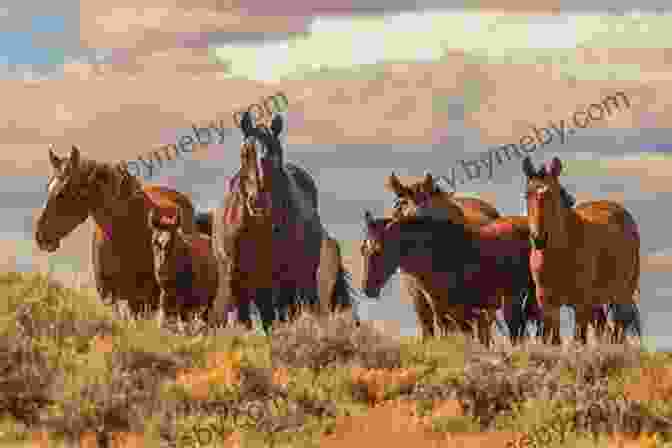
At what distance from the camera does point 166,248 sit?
17984 millimetres

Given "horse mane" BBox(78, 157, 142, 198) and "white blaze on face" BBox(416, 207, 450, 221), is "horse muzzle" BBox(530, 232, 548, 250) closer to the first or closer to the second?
"white blaze on face" BBox(416, 207, 450, 221)

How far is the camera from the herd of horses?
1808cm

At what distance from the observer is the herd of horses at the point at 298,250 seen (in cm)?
1808

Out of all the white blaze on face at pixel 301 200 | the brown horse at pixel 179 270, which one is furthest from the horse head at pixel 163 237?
the white blaze on face at pixel 301 200

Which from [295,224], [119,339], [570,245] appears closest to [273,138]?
[295,224]

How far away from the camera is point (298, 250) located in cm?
1853

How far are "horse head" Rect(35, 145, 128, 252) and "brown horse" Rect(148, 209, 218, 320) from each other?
926 mm

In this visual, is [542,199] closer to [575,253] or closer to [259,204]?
[575,253]

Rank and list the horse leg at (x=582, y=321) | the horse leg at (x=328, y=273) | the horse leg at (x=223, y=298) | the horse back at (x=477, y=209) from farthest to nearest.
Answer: the horse leg at (x=328, y=273) → the horse back at (x=477, y=209) → the horse leg at (x=582, y=321) → the horse leg at (x=223, y=298)

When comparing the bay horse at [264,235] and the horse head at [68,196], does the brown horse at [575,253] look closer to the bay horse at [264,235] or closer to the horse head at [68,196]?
the bay horse at [264,235]

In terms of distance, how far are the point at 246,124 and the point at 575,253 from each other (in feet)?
17.2

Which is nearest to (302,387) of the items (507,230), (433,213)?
(433,213)

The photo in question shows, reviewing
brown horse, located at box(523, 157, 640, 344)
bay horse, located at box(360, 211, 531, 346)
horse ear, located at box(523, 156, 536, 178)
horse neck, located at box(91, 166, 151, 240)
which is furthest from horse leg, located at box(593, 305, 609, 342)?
horse neck, located at box(91, 166, 151, 240)

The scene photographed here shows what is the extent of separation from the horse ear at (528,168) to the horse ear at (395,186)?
2.14 m
